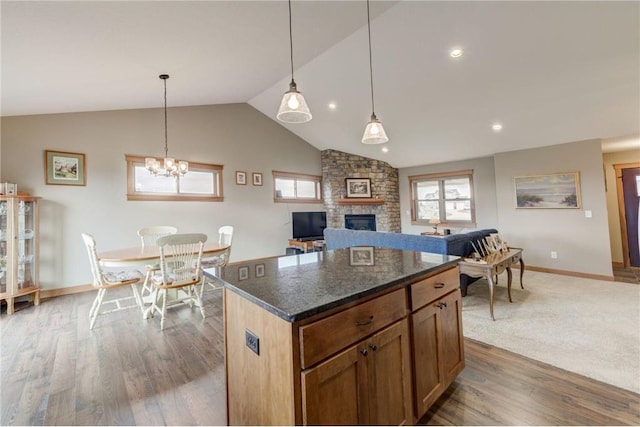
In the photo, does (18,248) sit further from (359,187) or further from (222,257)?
(359,187)

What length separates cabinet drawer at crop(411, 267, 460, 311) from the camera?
137 cm

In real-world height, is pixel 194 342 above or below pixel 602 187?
below

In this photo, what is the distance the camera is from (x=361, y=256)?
183cm

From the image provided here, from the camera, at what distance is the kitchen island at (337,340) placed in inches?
36.2

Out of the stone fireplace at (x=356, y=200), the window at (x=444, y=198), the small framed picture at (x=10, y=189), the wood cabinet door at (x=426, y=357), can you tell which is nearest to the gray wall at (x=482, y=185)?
the window at (x=444, y=198)

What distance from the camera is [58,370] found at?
2059 millimetres

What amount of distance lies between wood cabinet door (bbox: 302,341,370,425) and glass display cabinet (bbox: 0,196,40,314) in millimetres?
4463

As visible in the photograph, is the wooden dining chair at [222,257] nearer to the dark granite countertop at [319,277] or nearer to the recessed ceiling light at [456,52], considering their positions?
the dark granite countertop at [319,277]

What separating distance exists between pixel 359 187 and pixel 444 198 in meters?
2.12

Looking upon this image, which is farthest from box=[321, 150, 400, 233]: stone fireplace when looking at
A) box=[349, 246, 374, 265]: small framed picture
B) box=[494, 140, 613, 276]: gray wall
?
box=[349, 246, 374, 265]: small framed picture

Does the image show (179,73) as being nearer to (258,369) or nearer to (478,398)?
(258,369)

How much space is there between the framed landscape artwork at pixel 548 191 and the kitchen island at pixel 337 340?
14.8ft

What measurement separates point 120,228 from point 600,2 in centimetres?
655

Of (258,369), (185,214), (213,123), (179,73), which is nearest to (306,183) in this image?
(213,123)
